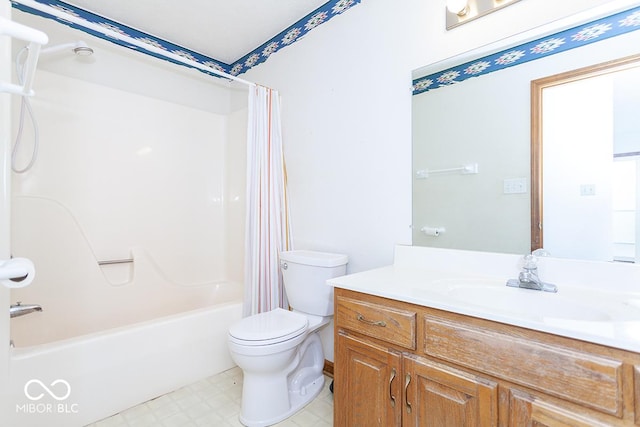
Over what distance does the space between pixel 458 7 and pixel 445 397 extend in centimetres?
163

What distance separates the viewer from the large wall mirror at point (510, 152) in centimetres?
113

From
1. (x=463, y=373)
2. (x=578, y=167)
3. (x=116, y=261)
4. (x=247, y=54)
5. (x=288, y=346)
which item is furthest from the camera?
(x=247, y=54)

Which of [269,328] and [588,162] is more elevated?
[588,162]

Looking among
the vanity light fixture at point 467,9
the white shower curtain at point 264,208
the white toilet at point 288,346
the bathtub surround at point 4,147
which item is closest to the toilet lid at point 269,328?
the white toilet at point 288,346

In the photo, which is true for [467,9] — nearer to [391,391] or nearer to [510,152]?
[510,152]

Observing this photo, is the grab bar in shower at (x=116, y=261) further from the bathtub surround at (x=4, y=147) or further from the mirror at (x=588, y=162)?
the mirror at (x=588, y=162)

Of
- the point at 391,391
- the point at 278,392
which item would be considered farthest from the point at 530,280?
the point at 278,392

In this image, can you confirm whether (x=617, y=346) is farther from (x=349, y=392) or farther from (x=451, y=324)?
(x=349, y=392)

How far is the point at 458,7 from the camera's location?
143 centimetres

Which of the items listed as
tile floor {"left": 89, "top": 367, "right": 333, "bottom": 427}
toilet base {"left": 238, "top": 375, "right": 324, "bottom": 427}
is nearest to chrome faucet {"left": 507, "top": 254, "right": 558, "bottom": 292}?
tile floor {"left": 89, "top": 367, "right": 333, "bottom": 427}

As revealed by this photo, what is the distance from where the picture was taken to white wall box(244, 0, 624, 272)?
5.06 ft

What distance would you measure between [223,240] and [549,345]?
8.53 ft

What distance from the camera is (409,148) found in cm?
165

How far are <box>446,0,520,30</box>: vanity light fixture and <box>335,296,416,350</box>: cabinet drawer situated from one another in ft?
4.42
